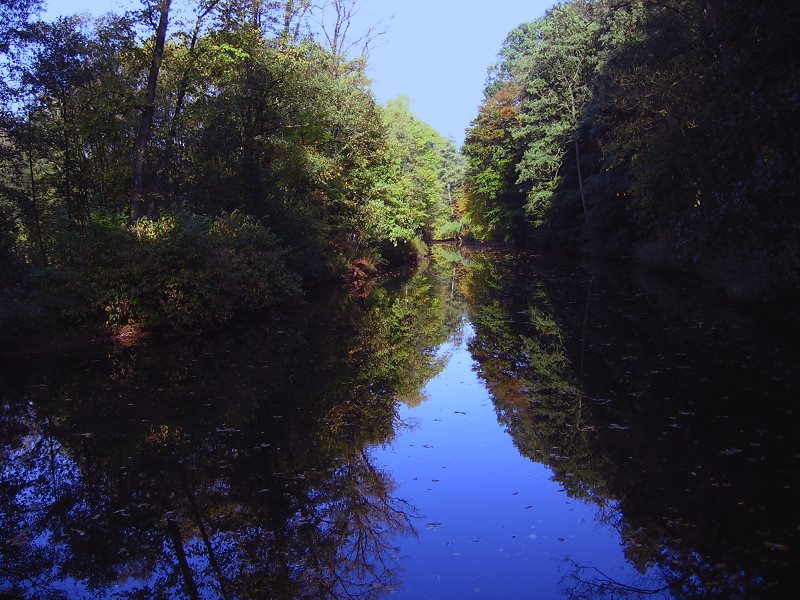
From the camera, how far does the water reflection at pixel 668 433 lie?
4.31m

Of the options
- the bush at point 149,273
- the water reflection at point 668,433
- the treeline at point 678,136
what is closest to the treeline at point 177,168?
the bush at point 149,273

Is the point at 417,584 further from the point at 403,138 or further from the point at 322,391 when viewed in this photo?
the point at 403,138

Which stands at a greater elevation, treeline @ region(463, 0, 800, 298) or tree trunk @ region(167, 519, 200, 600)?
treeline @ region(463, 0, 800, 298)

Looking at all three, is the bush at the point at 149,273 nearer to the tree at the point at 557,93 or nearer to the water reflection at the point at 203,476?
the water reflection at the point at 203,476

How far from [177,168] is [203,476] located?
1799 cm

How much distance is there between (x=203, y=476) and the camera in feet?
20.3

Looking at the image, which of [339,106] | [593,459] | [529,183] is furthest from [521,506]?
[529,183]

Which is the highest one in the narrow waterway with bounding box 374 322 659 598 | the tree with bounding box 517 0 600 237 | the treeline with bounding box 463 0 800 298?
the tree with bounding box 517 0 600 237

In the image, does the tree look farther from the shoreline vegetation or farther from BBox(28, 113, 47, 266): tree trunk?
BBox(28, 113, 47, 266): tree trunk

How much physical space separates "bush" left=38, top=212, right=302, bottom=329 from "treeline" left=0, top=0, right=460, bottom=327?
4 cm

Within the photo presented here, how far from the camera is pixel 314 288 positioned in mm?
25406

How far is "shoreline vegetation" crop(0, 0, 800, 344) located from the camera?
1035 cm

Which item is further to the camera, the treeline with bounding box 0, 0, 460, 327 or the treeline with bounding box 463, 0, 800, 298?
the treeline with bounding box 0, 0, 460, 327

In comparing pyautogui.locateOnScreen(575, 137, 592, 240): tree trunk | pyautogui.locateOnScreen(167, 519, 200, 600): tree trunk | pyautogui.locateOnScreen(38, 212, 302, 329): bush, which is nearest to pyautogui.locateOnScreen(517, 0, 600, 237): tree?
pyautogui.locateOnScreen(575, 137, 592, 240): tree trunk
